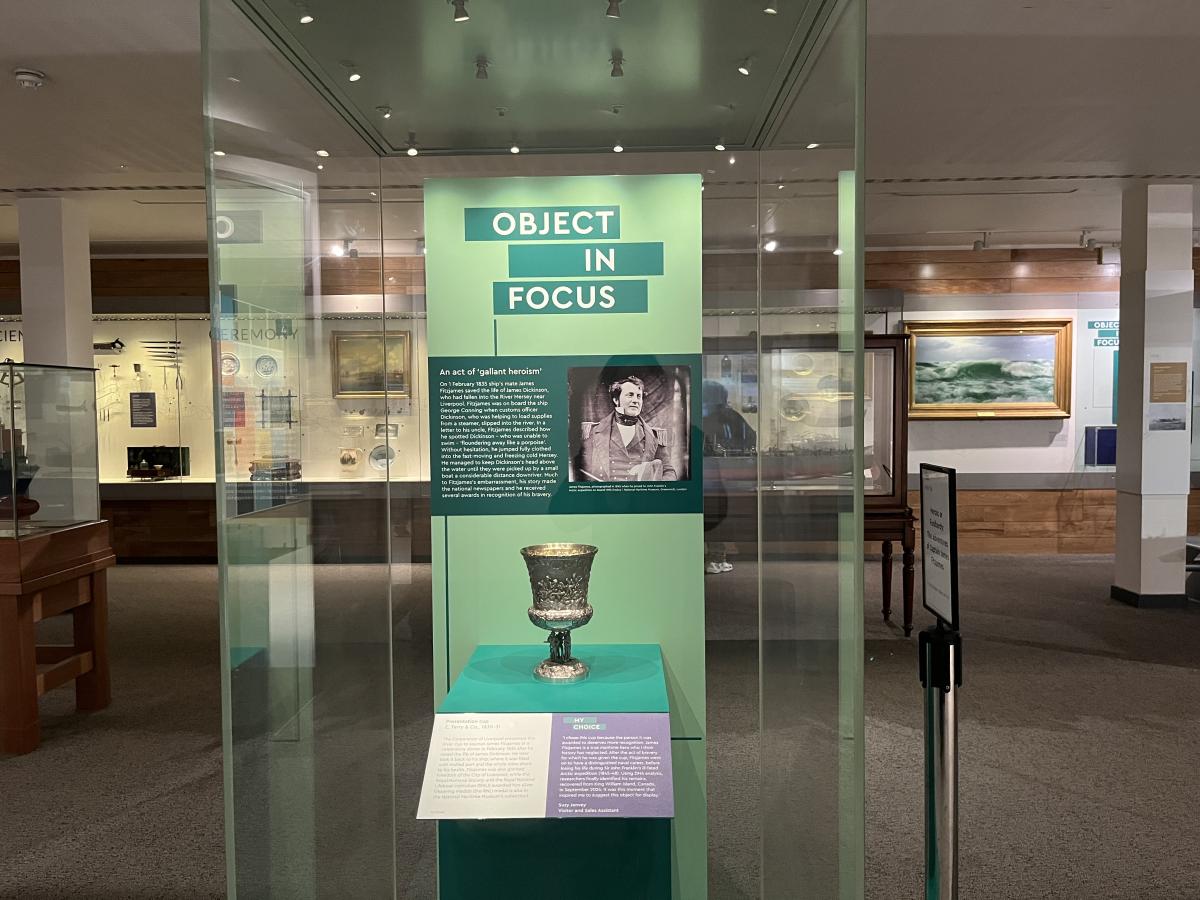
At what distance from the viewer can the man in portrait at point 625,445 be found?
2.43 meters

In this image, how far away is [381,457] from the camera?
2377 mm

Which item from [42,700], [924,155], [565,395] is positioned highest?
[924,155]

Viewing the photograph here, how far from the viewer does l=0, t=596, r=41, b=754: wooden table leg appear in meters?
4.22

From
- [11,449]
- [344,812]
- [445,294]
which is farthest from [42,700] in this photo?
[445,294]

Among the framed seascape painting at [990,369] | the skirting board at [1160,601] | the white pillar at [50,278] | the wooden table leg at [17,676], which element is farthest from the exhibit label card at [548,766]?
the framed seascape painting at [990,369]

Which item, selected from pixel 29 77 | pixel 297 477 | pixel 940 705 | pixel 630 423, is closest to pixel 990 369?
pixel 630 423

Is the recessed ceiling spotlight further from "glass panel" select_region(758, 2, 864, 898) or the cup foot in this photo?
the cup foot

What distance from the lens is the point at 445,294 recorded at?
2.43m

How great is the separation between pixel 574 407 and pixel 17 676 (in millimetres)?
3398

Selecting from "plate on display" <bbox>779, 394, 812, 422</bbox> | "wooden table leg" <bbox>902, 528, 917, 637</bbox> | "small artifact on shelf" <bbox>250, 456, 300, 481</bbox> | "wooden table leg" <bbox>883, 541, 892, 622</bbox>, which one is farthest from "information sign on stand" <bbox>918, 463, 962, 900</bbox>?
"wooden table leg" <bbox>883, 541, 892, 622</bbox>

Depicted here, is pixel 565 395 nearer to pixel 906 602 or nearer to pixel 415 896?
pixel 415 896

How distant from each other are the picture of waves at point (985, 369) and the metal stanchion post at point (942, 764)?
28.9 ft

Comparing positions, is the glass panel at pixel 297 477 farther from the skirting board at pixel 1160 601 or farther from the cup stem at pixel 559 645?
the skirting board at pixel 1160 601

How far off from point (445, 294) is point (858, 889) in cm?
169
